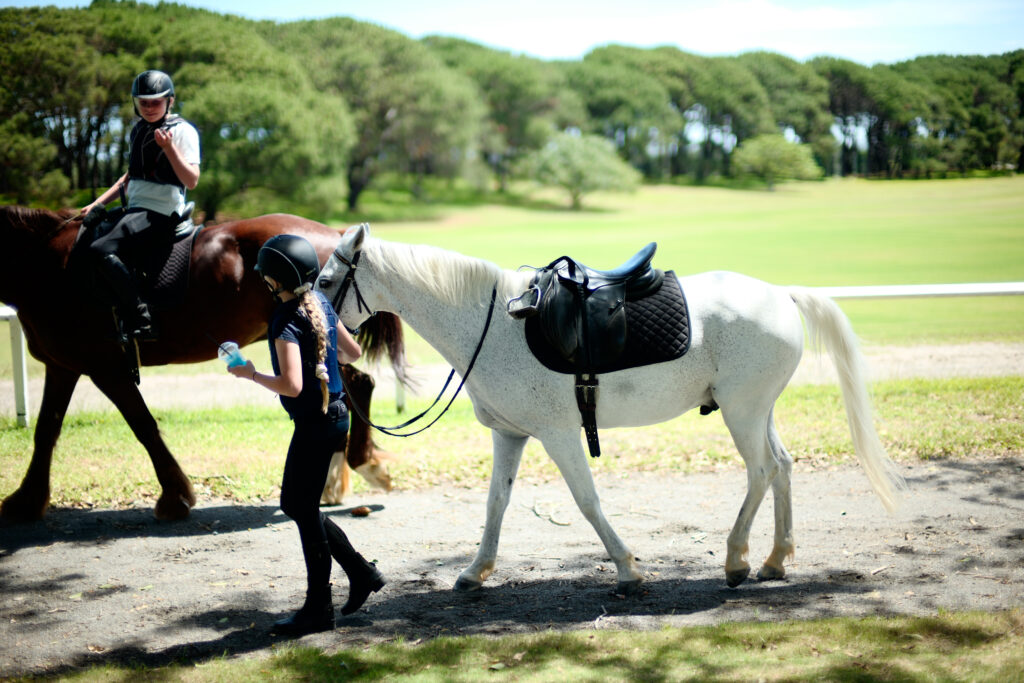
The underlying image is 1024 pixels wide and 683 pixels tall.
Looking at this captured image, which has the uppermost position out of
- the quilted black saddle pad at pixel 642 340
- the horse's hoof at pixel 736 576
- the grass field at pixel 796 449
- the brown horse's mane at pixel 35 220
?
the brown horse's mane at pixel 35 220

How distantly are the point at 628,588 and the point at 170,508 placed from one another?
3367mm

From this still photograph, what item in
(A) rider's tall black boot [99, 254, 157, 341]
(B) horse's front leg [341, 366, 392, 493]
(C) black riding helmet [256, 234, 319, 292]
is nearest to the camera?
(C) black riding helmet [256, 234, 319, 292]

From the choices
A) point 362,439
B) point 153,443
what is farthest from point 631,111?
point 153,443

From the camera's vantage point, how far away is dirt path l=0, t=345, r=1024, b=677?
3730 mm

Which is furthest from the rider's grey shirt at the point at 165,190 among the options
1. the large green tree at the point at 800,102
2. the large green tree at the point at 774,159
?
the large green tree at the point at 774,159

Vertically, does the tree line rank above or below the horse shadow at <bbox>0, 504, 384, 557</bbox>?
above

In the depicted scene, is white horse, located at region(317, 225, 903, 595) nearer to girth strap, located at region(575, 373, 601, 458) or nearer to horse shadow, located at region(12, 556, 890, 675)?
girth strap, located at region(575, 373, 601, 458)

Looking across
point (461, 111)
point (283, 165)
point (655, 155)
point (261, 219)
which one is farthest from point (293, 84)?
point (261, 219)

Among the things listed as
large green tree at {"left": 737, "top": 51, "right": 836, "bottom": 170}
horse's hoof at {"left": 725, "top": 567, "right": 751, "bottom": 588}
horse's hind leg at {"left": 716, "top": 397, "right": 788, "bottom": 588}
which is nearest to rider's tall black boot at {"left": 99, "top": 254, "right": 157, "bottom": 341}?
horse's hind leg at {"left": 716, "top": 397, "right": 788, "bottom": 588}

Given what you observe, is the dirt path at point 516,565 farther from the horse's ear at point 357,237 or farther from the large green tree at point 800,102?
the large green tree at point 800,102

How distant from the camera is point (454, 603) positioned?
405cm

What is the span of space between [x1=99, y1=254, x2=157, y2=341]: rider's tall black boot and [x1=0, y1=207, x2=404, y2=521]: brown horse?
14 centimetres

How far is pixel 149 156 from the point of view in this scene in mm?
5156

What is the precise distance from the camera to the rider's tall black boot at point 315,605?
11.7 feet
